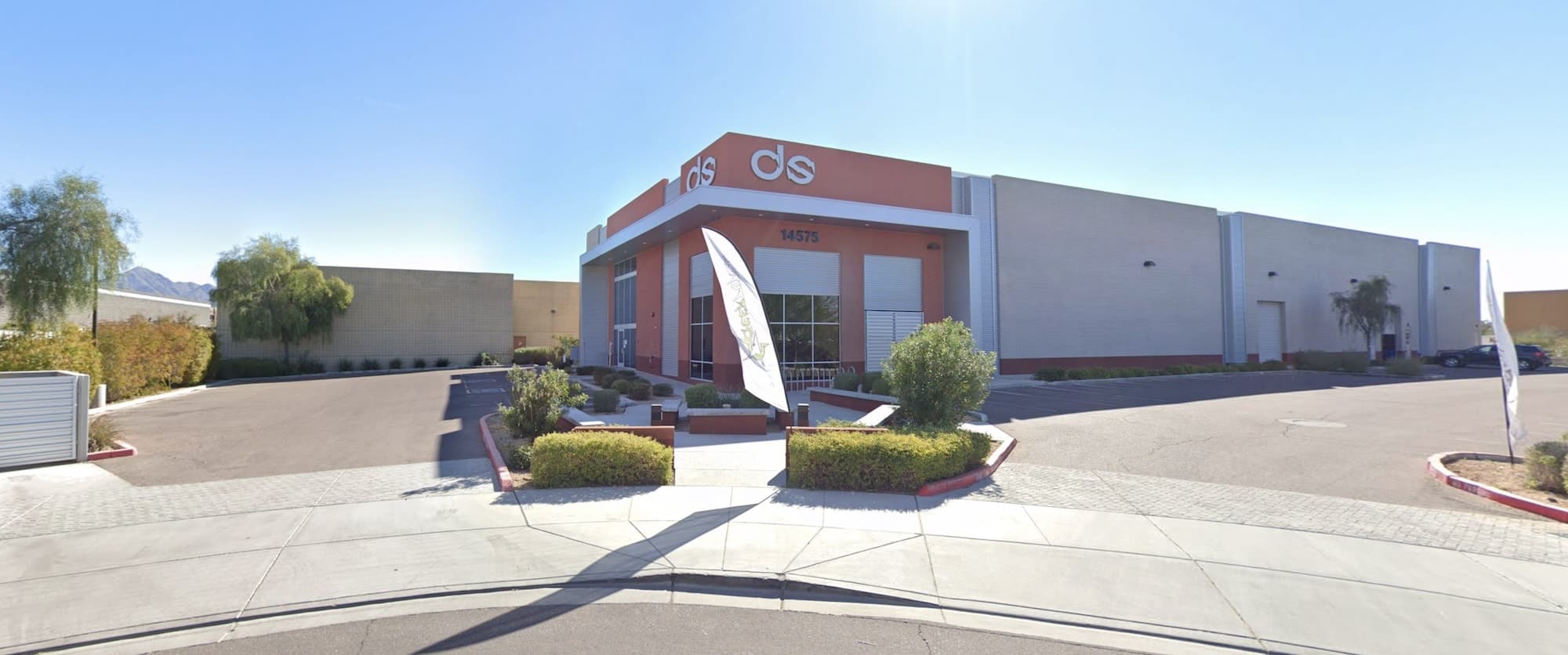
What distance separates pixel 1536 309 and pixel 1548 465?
7124cm

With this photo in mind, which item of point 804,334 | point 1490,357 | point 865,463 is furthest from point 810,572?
point 1490,357

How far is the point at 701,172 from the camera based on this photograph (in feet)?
71.9

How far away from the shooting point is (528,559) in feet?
18.8

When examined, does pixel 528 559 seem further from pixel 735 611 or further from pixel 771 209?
pixel 771 209

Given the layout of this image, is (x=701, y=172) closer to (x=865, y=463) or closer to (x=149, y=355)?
(x=865, y=463)

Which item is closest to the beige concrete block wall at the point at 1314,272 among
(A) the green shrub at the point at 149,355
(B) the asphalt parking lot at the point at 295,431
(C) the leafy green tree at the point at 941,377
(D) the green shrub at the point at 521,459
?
(C) the leafy green tree at the point at 941,377

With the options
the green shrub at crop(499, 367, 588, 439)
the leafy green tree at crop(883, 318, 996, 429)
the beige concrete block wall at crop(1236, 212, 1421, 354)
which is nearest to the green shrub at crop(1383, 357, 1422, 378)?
the beige concrete block wall at crop(1236, 212, 1421, 354)

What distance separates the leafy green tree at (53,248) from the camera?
16.2 m

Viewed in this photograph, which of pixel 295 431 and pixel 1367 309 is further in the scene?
pixel 1367 309

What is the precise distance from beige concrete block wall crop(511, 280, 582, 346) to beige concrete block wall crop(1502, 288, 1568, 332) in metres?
74.1

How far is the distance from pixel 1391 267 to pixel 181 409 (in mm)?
60421

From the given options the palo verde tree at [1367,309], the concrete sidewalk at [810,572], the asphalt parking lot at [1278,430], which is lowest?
the concrete sidewalk at [810,572]

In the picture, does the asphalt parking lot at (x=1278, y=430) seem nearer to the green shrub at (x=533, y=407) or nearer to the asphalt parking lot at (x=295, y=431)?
the green shrub at (x=533, y=407)

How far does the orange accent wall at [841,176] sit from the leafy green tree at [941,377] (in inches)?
443
